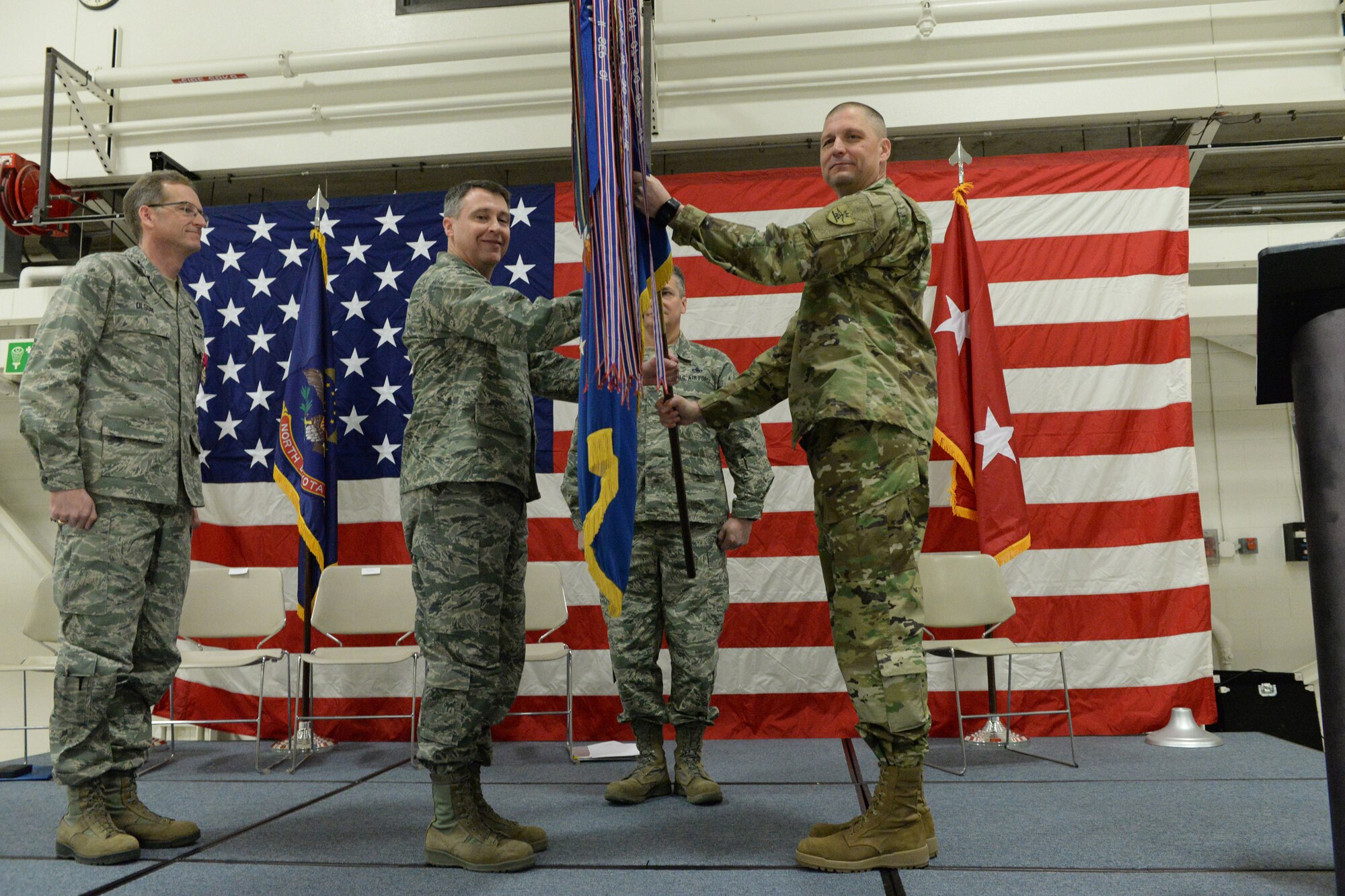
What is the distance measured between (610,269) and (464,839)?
1.45 meters

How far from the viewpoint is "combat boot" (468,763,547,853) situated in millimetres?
2377

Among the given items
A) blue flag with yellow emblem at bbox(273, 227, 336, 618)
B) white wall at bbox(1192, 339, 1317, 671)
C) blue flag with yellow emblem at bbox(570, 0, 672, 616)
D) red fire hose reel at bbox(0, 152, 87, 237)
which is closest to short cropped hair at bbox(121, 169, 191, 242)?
blue flag with yellow emblem at bbox(570, 0, 672, 616)

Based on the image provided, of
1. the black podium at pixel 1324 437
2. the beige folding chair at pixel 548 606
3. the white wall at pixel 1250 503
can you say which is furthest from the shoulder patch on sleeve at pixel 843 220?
the white wall at pixel 1250 503

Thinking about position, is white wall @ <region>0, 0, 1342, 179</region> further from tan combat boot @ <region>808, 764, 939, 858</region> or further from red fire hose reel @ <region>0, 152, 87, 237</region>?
tan combat boot @ <region>808, 764, 939, 858</region>

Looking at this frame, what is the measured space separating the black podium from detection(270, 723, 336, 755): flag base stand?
13.4 feet

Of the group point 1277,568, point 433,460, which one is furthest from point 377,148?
point 1277,568

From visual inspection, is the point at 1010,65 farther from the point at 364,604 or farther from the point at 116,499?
the point at 116,499

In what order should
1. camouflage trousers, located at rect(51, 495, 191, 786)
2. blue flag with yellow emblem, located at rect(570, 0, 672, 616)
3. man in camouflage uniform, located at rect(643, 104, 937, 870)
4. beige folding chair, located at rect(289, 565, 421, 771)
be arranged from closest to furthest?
blue flag with yellow emblem, located at rect(570, 0, 672, 616), man in camouflage uniform, located at rect(643, 104, 937, 870), camouflage trousers, located at rect(51, 495, 191, 786), beige folding chair, located at rect(289, 565, 421, 771)

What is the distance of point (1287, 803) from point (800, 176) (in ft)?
11.8

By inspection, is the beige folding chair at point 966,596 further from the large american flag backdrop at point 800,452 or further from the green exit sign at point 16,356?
the green exit sign at point 16,356

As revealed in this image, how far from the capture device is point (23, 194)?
542cm

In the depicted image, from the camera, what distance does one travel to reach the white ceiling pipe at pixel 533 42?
16.1ft

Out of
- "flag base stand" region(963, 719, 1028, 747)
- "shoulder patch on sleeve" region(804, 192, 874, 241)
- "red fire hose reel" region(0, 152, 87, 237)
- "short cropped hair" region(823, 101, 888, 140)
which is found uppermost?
"red fire hose reel" region(0, 152, 87, 237)

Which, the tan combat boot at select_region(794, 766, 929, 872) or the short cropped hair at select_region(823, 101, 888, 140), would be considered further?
the short cropped hair at select_region(823, 101, 888, 140)
